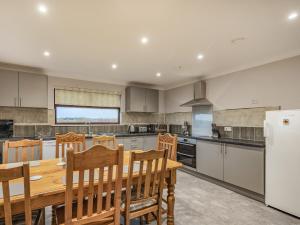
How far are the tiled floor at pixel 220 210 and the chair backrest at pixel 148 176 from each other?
0.74m

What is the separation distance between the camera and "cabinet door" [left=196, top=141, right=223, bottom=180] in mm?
3529

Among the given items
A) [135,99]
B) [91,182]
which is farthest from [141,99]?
[91,182]

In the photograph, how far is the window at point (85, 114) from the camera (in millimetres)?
4477

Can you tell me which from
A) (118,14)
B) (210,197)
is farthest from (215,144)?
(118,14)

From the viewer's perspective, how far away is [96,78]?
482 cm

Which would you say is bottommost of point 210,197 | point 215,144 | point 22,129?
point 210,197

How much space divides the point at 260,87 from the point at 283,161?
4.78 feet

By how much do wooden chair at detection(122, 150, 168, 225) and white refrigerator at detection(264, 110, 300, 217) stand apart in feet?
6.05

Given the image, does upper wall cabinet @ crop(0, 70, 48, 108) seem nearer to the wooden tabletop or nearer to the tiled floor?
the tiled floor

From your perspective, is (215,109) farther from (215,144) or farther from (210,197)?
(210,197)

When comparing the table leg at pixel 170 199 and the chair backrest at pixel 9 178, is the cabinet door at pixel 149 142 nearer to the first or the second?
the table leg at pixel 170 199

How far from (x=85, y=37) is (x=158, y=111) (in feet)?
12.0

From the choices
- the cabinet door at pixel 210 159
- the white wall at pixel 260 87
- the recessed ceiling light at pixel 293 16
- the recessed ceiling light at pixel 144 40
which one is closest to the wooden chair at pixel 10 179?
the recessed ceiling light at pixel 144 40

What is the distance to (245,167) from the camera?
3.07 m
